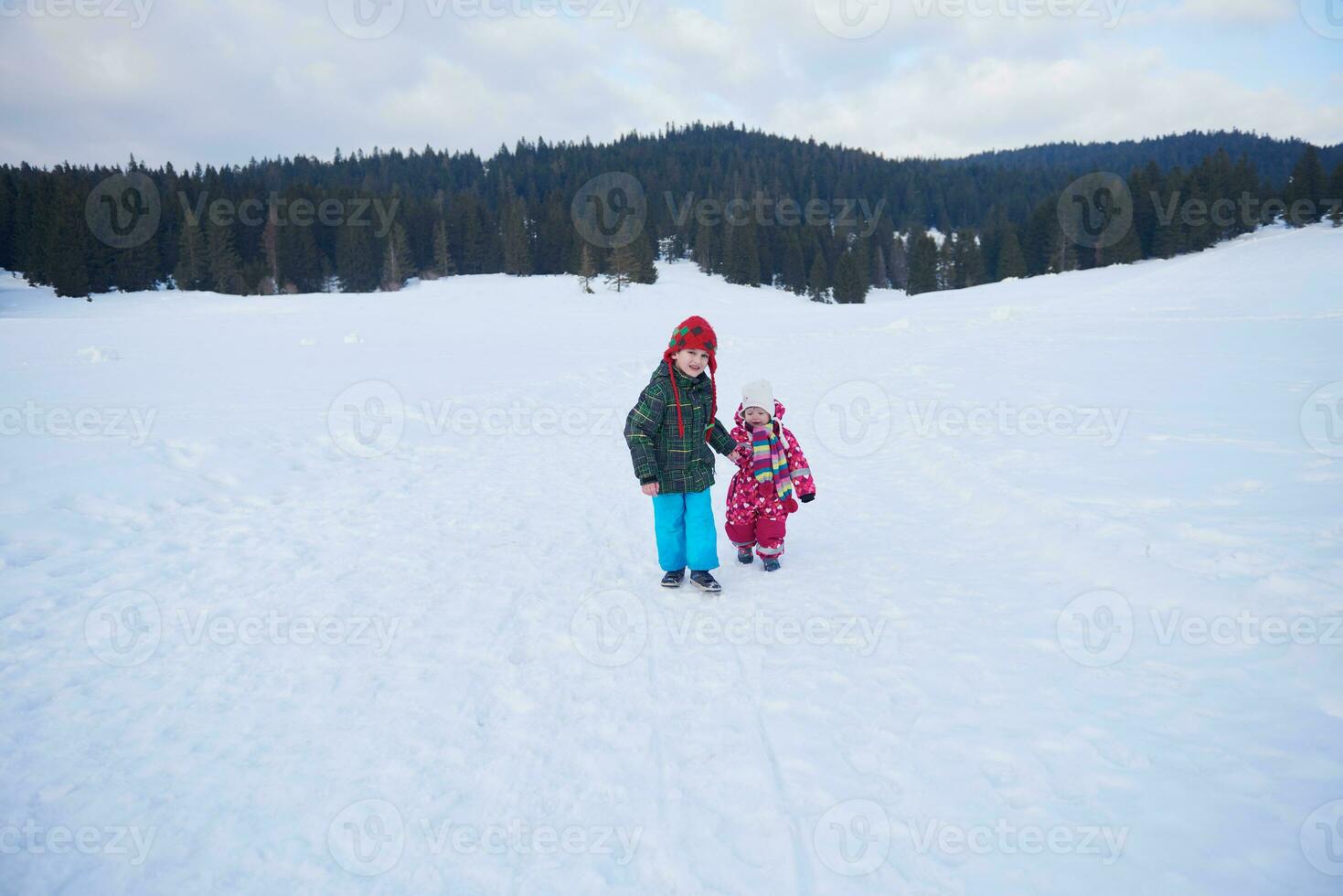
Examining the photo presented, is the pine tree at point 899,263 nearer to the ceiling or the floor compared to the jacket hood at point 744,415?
nearer to the ceiling

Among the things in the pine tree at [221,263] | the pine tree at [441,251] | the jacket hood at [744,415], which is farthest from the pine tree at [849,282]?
the jacket hood at [744,415]

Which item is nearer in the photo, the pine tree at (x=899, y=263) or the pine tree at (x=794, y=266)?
the pine tree at (x=794, y=266)

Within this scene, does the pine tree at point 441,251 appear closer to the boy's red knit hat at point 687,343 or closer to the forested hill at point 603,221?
the forested hill at point 603,221

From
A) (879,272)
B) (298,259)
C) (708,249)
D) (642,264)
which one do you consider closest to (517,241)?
(642,264)

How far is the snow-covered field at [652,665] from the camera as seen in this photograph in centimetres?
231

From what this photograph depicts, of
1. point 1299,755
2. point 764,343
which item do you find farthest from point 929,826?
point 764,343

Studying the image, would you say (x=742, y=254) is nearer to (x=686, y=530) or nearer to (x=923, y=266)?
(x=923, y=266)

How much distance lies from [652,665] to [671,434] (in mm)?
1593

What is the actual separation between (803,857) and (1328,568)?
3.80 meters

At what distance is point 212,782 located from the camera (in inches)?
104

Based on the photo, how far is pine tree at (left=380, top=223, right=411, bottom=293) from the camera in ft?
182

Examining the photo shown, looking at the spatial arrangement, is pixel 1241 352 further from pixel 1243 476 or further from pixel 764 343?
pixel 764 343

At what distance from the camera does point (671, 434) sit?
446 cm

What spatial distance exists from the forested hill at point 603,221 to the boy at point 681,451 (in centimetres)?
4758
